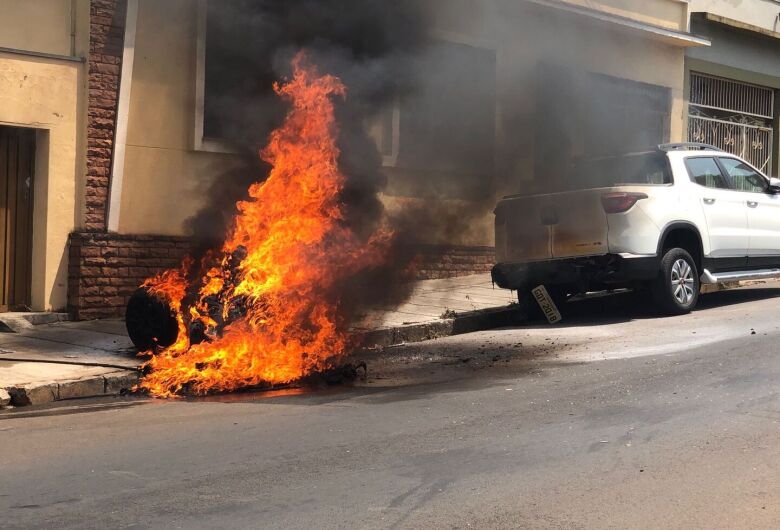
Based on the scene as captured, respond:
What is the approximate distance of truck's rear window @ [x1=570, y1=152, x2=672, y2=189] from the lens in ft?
33.8

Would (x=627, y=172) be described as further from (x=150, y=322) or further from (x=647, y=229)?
(x=150, y=322)

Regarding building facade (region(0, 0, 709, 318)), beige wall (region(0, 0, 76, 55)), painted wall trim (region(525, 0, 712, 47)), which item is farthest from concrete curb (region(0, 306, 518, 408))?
painted wall trim (region(525, 0, 712, 47))

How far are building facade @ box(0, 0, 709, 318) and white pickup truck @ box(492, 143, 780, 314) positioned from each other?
3.02 ft

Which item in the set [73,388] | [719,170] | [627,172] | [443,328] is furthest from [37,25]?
[719,170]

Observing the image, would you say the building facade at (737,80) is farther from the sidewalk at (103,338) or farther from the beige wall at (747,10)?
the sidewalk at (103,338)

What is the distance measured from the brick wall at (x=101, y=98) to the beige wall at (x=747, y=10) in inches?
488

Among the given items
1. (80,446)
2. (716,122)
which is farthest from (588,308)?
(716,122)

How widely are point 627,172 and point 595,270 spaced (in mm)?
1408

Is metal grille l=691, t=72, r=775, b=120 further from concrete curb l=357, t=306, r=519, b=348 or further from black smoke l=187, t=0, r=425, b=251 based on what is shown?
concrete curb l=357, t=306, r=519, b=348

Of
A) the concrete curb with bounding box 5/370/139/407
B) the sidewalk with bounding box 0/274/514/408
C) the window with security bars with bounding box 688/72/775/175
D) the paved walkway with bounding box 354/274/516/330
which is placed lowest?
the concrete curb with bounding box 5/370/139/407

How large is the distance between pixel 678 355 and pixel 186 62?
22.9ft

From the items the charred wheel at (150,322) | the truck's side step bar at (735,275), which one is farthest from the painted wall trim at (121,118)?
the truck's side step bar at (735,275)

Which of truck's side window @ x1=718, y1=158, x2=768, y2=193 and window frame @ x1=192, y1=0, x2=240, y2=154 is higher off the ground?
window frame @ x1=192, y1=0, x2=240, y2=154

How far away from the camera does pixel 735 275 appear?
10898 mm
